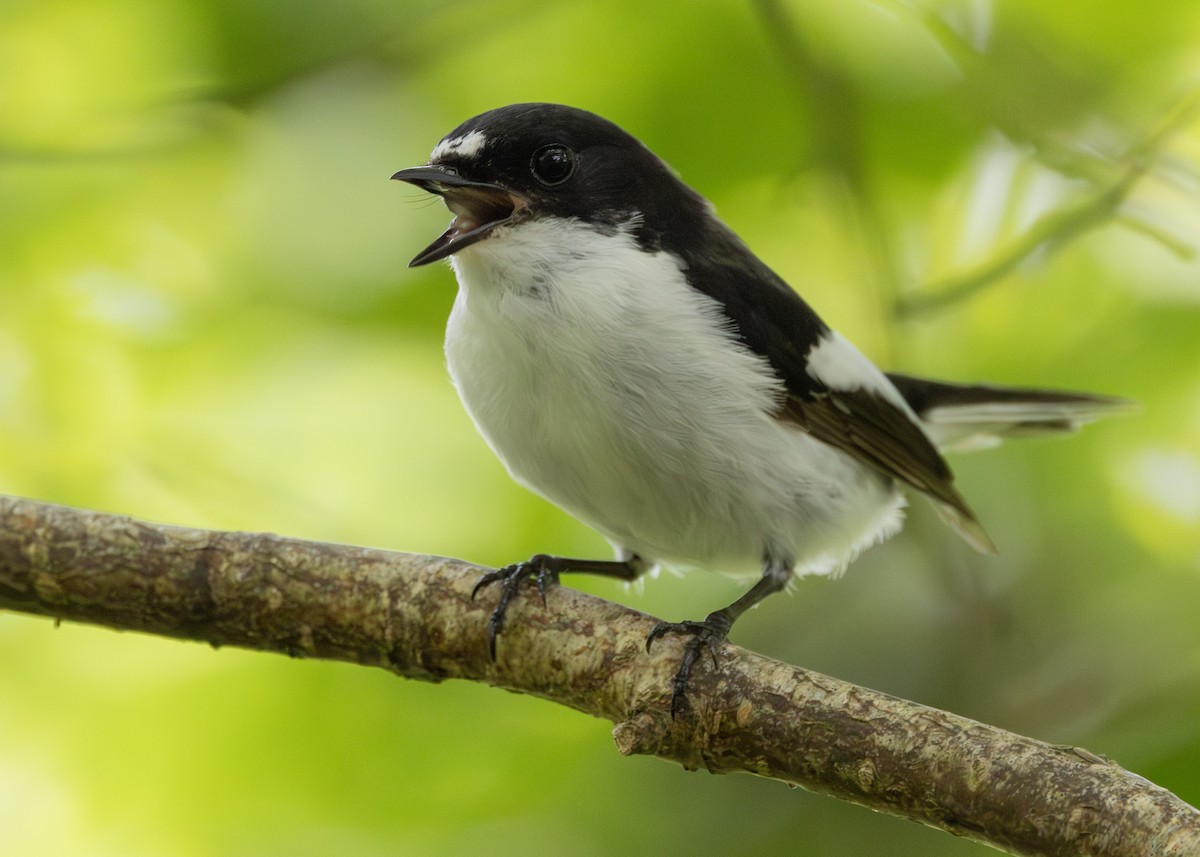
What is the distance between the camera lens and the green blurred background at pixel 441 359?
3252 millimetres

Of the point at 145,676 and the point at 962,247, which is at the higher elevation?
the point at 962,247

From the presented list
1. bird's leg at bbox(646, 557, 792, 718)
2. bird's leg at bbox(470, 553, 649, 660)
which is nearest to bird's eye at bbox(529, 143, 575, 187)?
bird's leg at bbox(470, 553, 649, 660)

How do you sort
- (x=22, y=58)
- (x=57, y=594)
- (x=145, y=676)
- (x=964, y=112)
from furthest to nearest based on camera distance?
(x=22, y=58) → (x=145, y=676) → (x=964, y=112) → (x=57, y=594)

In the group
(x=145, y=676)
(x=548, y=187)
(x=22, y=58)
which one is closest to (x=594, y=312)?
(x=548, y=187)

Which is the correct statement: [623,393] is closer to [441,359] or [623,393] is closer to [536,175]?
[536,175]

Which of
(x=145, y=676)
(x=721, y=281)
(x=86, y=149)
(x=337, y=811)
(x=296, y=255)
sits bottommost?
(x=337, y=811)

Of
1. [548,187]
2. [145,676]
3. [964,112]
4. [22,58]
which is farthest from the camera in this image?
[22,58]

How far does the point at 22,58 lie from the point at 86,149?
1.28 ft

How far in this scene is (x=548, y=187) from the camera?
2.78m

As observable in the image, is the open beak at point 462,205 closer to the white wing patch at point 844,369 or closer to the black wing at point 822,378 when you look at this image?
the black wing at point 822,378

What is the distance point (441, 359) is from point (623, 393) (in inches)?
46.2

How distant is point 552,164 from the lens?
2.79 m

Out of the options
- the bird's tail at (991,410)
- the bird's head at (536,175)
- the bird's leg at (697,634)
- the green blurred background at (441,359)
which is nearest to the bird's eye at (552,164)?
the bird's head at (536,175)

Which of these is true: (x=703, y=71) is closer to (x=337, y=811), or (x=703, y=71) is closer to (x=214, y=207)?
(x=214, y=207)
